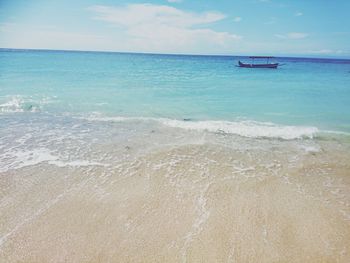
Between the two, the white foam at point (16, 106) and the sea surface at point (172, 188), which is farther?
the white foam at point (16, 106)

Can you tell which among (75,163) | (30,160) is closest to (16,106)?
(30,160)

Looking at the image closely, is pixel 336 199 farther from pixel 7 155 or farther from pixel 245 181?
pixel 7 155


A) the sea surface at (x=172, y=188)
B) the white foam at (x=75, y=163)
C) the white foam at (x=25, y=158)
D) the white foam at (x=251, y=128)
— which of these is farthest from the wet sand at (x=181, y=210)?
the white foam at (x=251, y=128)

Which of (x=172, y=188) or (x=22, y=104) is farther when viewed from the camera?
(x=22, y=104)

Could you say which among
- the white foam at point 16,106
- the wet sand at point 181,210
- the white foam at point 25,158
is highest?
the white foam at point 16,106

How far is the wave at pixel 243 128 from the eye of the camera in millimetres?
10630

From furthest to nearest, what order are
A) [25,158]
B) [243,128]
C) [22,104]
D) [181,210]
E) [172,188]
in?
[22,104], [243,128], [25,158], [172,188], [181,210]

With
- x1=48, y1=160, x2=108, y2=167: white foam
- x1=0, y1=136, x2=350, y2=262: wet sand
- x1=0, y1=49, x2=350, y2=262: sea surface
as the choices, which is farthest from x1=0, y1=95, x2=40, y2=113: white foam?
x1=0, y1=136, x2=350, y2=262: wet sand

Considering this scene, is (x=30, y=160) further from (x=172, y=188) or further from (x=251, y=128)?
(x=251, y=128)

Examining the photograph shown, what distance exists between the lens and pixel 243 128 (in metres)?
11.4

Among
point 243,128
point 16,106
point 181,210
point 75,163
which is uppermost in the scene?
point 16,106

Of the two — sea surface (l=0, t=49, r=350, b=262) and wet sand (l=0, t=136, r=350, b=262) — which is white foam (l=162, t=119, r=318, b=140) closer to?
sea surface (l=0, t=49, r=350, b=262)

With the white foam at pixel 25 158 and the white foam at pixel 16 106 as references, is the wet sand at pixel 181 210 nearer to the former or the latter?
the white foam at pixel 25 158

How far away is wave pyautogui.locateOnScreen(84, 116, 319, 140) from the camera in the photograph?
34.9 ft
